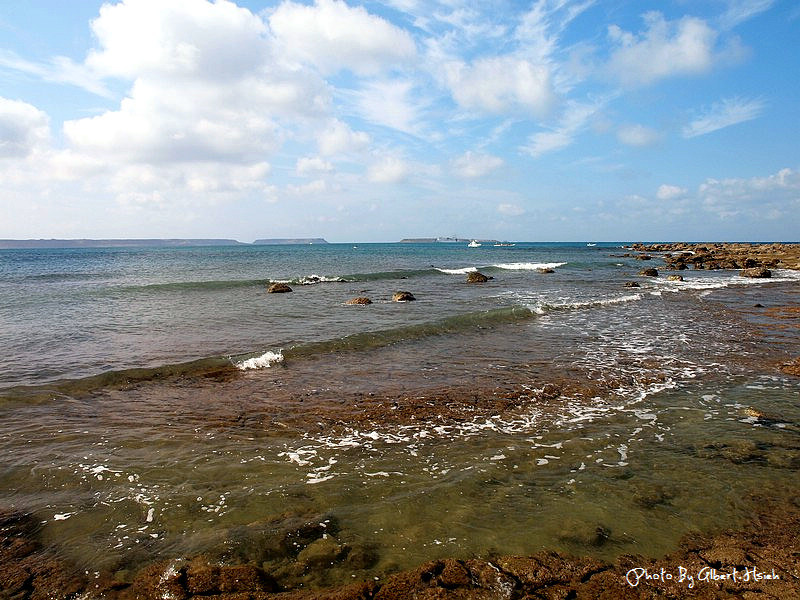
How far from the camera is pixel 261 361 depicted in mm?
13250

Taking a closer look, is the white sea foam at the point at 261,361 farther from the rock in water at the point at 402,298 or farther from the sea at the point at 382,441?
the rock in water at the point at 402,298

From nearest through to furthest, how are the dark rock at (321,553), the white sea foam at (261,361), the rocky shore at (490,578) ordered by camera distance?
the rocky shore at (490,578) → the dark rock at (321,553) → the white sea foam at (261,361)

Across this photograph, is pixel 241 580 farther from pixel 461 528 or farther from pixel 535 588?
pixel 535 588

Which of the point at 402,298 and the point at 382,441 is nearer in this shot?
the point at 382,441

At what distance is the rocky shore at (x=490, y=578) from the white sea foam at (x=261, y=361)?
802 centimetres

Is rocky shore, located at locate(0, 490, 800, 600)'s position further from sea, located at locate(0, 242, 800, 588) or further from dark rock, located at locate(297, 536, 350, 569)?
sea, located at locate(0, 242, 800, 588)

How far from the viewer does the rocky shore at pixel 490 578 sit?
412cm

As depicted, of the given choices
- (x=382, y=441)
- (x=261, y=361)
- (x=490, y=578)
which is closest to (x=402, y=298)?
(x=261, y=361)

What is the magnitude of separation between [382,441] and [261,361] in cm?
667

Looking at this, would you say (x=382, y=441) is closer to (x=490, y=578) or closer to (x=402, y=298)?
(x=490, y=578)

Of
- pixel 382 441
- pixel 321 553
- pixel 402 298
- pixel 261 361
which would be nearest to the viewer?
pixel 321 553

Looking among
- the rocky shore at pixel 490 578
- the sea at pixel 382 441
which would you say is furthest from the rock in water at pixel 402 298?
the rocky shore at pixel 490 578

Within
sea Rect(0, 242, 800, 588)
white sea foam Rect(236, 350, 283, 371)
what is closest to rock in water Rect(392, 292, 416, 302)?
sea Rect(0, 242, 800, 588)

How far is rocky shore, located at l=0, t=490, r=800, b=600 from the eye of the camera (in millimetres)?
4125
